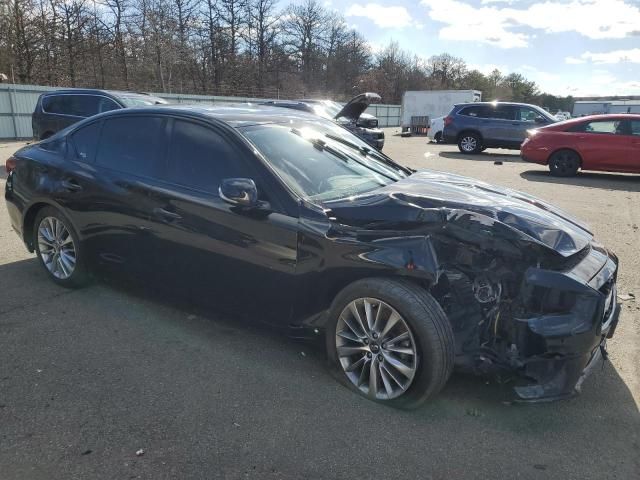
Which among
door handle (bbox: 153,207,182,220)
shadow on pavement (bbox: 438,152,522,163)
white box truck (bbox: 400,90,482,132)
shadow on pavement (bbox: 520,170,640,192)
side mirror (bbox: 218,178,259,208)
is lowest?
shadow on pavement (bbox: 520,170,640,192)

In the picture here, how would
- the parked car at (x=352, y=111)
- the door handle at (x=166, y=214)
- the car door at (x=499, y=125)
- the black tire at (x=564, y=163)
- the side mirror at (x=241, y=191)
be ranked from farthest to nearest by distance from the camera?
the car door at (x=499, y=125), the black tire at (x=564, y=163), the parked car at (x=352, y=111), the door handle at (x=166, y=214), the side mirror at (x=241, y=191)

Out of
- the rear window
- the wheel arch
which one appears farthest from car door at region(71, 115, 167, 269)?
the rear window

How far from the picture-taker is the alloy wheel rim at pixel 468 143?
57.6ft

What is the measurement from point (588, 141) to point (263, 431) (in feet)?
38.9

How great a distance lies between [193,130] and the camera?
3.56m

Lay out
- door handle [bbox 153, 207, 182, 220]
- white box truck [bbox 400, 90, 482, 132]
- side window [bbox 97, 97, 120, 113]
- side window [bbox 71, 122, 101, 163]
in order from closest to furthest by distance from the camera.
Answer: door handle [bbox 153, 207, 182, 220], side window [bbox 71, 122, 101, 163], side window [bbox 97, 97, 120, 113], white box truck [bbox 400, 90, 482, 132]

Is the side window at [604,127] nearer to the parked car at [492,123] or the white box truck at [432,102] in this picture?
the parked car at [492,123]

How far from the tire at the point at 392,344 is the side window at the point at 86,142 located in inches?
104

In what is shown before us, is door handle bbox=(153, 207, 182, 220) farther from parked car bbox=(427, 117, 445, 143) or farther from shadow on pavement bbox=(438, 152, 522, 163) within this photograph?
parked car bbox=(427, 117, 445, 143)

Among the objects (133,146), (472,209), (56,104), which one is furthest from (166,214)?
(56,104)

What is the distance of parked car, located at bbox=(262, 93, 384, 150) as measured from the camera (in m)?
10.9

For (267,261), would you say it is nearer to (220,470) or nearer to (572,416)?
(220,470)

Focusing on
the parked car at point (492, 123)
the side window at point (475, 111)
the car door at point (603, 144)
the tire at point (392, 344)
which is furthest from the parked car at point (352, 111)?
the tire at point (392, 344)

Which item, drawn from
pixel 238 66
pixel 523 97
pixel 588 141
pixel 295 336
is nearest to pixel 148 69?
pixel 238 66
